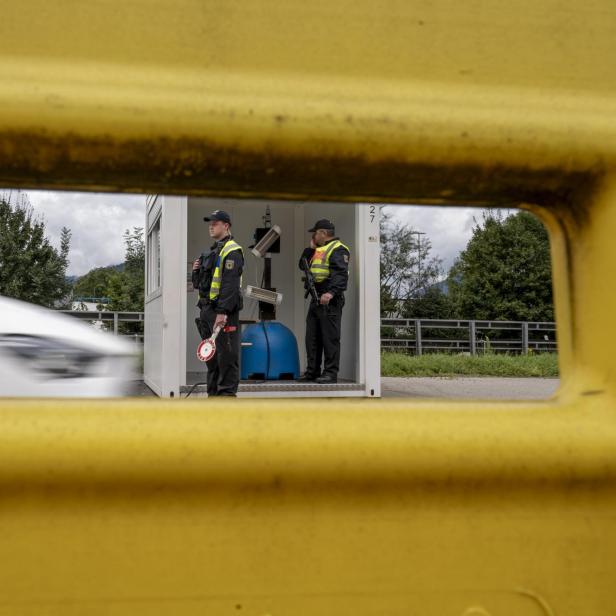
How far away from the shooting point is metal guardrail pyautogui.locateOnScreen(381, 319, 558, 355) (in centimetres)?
2208

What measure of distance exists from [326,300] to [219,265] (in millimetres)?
1222

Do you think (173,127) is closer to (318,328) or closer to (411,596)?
(411,596)

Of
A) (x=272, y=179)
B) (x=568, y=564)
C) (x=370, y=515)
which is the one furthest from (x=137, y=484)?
(x=568, y=564)

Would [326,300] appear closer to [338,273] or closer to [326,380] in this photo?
[338,273]

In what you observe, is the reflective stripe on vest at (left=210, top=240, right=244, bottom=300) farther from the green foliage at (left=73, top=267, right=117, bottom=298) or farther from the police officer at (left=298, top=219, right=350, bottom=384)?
the green foliage at (left=73, top=267, right=117, bottom=298)

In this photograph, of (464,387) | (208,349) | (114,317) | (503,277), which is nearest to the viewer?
(208,349)

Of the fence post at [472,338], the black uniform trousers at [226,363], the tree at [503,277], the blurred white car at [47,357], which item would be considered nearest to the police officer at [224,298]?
the black uniform trousers at [226,363]

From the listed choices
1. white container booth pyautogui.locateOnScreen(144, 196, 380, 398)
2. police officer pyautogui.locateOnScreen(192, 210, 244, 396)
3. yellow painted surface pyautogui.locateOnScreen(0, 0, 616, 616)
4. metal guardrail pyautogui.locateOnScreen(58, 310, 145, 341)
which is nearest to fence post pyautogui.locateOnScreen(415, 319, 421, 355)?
metal guardrail pyautogui.locateOnScreen(58, 310, 145, 341)

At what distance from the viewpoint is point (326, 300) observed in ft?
24.4

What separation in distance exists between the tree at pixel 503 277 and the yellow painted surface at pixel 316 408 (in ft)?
115

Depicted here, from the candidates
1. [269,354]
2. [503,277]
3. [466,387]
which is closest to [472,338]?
[466,387]

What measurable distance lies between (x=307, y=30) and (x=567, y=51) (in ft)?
0.91

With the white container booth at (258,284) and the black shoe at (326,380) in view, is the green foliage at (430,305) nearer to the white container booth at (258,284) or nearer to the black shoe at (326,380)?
the white container booth at (258,284)

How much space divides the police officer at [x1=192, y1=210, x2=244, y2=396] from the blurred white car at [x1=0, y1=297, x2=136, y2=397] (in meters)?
4.56
